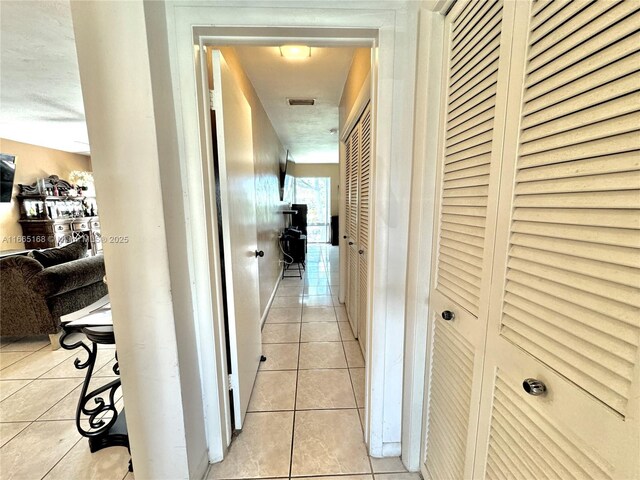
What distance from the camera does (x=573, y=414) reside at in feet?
1.70

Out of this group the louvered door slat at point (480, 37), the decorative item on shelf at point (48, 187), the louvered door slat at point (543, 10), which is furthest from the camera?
the decorative item on shelf at point (48, 187)

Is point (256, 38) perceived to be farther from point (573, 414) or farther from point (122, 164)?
point (573, 414)

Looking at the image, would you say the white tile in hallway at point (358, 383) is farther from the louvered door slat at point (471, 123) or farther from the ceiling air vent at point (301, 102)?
the ceiling air vent at point (301, 102)

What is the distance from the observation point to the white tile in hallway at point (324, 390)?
173 centimetres

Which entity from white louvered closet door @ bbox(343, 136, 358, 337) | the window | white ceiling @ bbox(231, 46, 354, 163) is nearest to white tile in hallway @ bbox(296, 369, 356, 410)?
white louvered closet door @ bbox(343, 136, 358, 337)

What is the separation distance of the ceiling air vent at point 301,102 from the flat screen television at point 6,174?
4.92m

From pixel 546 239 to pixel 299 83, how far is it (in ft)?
8.33

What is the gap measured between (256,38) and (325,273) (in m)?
4.04

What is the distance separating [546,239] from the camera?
57 centimetres

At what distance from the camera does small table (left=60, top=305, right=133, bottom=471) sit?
1.22 metres

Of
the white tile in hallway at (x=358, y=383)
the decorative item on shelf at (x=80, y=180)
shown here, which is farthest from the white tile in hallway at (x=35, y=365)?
the decorative item on shelf at (x=80, y=180)

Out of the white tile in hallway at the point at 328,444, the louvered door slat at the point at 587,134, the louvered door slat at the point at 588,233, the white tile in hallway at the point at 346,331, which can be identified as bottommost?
the white tile in hallway at the point at 328,444

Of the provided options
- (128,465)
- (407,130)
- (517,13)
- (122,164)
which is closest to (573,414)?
(517,13)

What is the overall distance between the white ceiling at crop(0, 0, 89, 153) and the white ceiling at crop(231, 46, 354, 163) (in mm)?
1170
